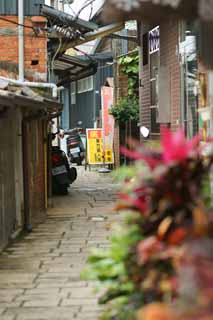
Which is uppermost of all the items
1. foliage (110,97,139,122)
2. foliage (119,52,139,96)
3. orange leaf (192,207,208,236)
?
foliage (119,52,139,96)

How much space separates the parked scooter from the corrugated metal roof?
14.4m

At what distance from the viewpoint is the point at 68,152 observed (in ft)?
94.6

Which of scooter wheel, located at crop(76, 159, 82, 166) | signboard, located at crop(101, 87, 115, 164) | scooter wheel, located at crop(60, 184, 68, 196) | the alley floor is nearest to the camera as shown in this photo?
the alley floor

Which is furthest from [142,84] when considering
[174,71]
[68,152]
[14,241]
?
[68,152]

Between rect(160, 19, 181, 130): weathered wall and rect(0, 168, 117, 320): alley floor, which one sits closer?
rect(0, 168, 117, 320): alley floor

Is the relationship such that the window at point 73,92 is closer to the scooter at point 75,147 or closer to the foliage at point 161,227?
the scooter at point 75,147

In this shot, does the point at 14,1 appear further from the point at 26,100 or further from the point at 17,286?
the point at 17,286

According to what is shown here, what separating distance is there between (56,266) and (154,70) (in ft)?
20.4

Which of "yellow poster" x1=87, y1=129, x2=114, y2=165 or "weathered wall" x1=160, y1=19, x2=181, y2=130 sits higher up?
"weathered wall" x1=160, y1=19, x2=181, y2=130

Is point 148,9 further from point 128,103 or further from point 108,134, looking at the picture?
point 108,134

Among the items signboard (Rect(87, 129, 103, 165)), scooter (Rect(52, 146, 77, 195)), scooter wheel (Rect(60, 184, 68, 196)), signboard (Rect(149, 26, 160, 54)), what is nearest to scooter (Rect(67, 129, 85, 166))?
→ signboard (Rect(87, 129, 103, 165))

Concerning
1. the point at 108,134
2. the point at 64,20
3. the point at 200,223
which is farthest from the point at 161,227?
the point at 108,134

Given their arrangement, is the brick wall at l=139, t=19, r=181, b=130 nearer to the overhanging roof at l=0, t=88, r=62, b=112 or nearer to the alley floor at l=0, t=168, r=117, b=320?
the overhanging roof at l=0, t=88, r=62, b=112

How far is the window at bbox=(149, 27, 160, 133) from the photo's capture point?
1381cm
